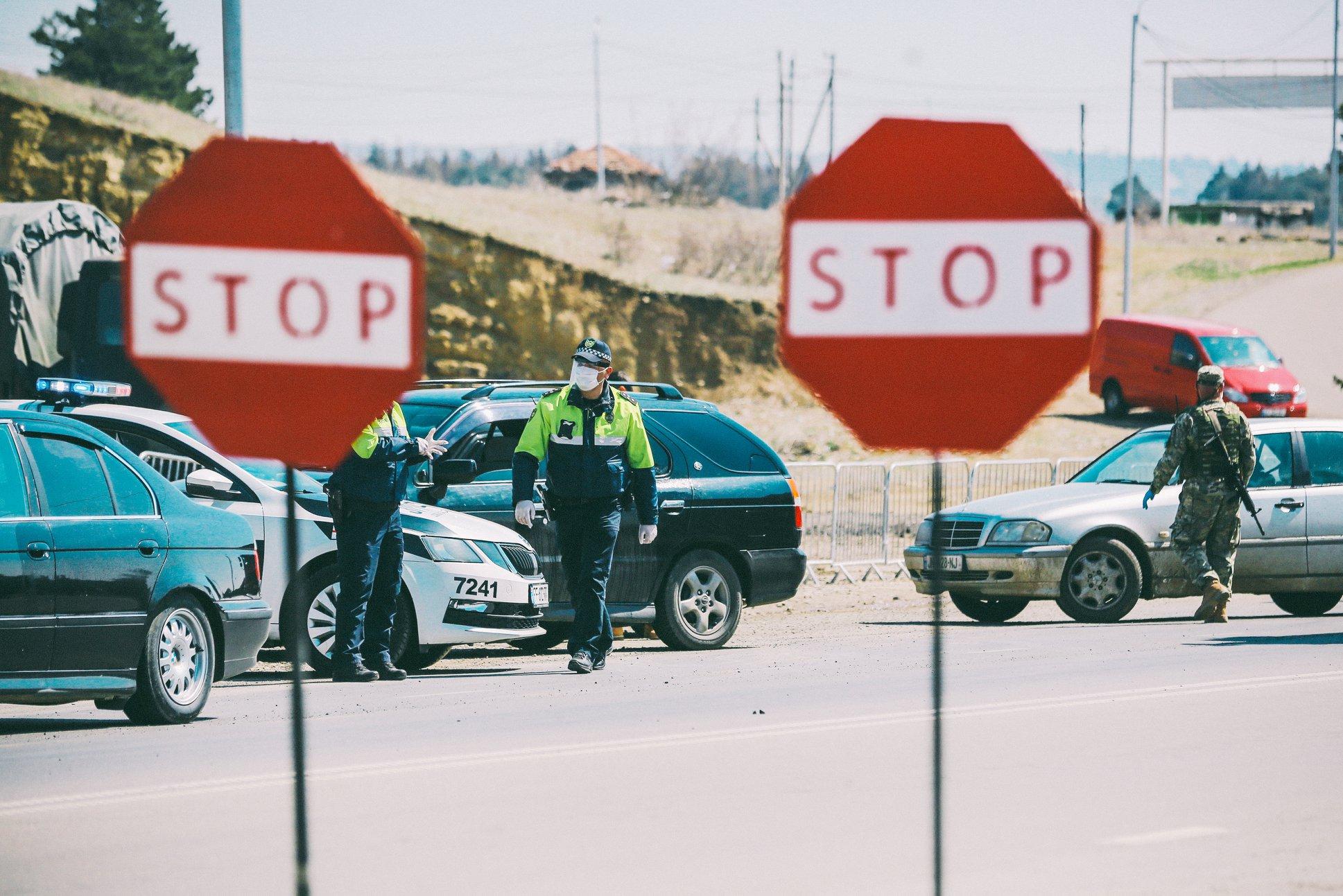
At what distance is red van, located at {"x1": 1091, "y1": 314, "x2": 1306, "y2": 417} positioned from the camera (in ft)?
113

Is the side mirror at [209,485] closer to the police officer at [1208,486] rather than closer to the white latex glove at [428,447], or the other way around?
the white latex glove at [428,447]

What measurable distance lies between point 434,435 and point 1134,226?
8180 centimetres

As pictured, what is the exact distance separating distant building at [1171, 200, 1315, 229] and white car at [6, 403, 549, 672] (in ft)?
299

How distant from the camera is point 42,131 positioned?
37.6m

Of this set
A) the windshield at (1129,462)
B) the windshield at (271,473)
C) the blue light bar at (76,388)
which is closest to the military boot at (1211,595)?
the windshield at (1129,462)

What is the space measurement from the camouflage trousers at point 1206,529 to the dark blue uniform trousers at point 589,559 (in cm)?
529

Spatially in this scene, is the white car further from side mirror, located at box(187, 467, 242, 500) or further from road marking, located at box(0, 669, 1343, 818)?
road marking, located at box(0, 669, 1343, 818)

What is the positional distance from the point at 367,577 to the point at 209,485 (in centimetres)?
116

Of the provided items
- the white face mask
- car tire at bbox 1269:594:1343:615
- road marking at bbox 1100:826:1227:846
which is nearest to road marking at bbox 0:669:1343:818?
road marking at bbox 1100:826:1227:846

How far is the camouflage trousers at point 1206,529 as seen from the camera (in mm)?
14258

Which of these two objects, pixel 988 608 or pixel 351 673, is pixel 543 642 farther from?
pixel 988 608

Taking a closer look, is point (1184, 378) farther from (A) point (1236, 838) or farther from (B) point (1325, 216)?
(B) point (1325, 216)

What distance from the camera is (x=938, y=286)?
4.42m

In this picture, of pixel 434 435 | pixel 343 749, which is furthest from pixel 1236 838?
pixel 434 435
